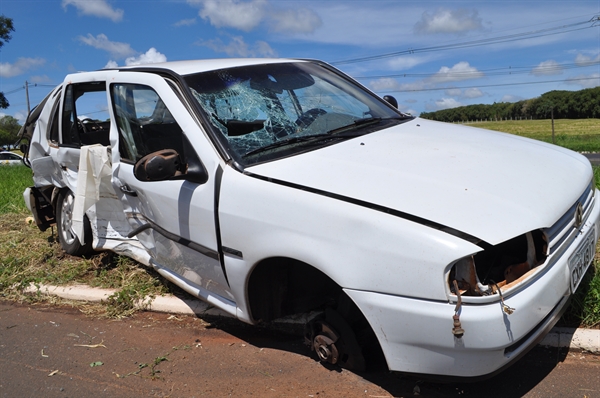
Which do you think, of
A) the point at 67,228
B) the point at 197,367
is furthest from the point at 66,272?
the point at 197,367

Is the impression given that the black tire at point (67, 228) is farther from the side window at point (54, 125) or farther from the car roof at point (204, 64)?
the car roof at point (204, 64)

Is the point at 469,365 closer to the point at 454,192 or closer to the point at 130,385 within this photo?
the point at 454,192

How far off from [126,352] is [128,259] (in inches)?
64.4

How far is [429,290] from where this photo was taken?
7.93ft

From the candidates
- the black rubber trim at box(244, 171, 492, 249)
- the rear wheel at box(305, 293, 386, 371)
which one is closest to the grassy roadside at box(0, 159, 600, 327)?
the rear wheel at box(305, 293, 386, 371)

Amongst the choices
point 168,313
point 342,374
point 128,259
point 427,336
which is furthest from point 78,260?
point 427,336

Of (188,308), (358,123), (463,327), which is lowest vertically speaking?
(188,308)

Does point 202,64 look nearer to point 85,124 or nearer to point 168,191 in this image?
point 168,191

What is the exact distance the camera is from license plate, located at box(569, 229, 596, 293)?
2859 millimetres

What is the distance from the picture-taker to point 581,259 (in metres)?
2.99

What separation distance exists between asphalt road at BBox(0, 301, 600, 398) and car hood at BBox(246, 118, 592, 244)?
896 mm

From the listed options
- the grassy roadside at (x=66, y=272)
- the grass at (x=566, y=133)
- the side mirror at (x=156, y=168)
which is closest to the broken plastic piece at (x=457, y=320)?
the side mirror at (x=156, y=168)

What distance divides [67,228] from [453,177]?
433 cm

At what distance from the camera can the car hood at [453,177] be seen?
2510mm
